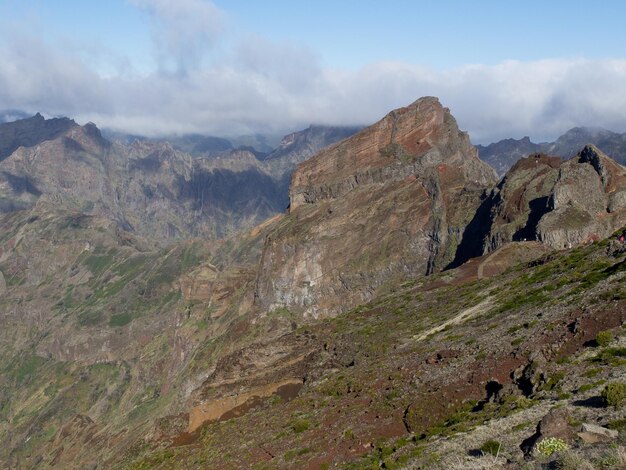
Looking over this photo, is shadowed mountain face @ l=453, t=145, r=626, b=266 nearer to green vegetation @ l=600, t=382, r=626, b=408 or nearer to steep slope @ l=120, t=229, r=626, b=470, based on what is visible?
steep slope @ l=120, t=229, r=626, b=470

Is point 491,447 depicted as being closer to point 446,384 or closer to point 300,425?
point 446,384

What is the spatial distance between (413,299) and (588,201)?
57.7 meters

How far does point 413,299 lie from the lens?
116 meters

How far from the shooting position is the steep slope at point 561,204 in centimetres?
13075

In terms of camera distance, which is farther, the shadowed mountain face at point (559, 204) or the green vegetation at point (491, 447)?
the shadowed mountain face at point (559, 204)

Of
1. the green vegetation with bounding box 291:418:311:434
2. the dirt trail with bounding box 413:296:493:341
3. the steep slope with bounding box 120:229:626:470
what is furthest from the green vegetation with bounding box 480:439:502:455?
the dirt trail with bounding box 413:296:493:341

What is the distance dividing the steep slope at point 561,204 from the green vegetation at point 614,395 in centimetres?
9793

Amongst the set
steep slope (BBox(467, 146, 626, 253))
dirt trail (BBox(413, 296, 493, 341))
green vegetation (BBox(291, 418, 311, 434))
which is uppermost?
steep slope (BBox(467, 146, 626, 253))

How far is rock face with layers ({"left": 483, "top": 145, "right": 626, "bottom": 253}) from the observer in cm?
13075

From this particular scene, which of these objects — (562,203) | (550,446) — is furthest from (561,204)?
(550,446)

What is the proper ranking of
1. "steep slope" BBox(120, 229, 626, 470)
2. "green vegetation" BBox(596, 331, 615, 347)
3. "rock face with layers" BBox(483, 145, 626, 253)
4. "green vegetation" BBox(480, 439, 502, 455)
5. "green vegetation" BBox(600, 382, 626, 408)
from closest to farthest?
"green vegetation" BBox(480, 439, 502, 455)
"green vegetation" BBox(600, 382, 626, 408)
"steep slope" BBox(120, 229, 626, 470)
"green vegetation" BBox(596, 331, 615, 347)
"rock face with layers" BBox(483, 145, 626, 253)

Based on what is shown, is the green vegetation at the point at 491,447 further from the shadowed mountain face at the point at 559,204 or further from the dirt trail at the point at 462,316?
the shadowed mountain face at the point at 559,204

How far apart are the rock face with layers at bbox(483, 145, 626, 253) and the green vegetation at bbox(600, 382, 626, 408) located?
9791 cm

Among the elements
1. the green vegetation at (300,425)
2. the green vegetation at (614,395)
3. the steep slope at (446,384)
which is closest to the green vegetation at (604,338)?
the steep slope at (446,384)
